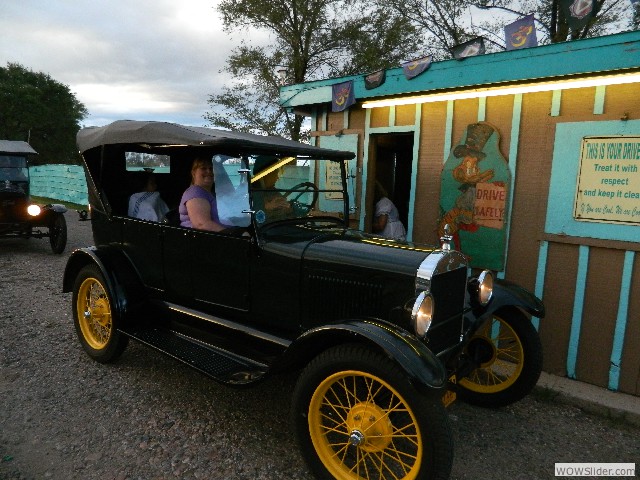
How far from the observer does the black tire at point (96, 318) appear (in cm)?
354

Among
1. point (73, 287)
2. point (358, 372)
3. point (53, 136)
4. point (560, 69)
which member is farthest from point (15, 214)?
point (53, 136)

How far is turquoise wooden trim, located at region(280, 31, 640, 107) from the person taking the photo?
310 cm

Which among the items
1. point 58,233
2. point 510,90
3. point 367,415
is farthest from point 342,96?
point 58,233

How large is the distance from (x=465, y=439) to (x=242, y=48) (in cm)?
1765

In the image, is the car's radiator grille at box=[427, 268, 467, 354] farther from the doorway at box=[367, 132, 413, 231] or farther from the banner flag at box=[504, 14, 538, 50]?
the doorway at box=[367, 132, 413, 231]

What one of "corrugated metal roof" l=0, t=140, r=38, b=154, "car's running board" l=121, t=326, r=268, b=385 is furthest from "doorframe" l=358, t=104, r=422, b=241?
"corrugated metal roof" l=0, t=140, r=38, b=154

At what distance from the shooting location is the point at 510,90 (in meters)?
3.74

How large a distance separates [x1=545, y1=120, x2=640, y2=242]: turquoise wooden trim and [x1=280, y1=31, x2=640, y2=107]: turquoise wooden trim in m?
0.42

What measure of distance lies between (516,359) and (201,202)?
8.53 feet

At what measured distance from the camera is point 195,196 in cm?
319

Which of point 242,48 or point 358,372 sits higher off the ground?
→ point 242,48

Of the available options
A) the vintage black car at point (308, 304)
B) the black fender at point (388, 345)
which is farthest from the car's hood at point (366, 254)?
the black fender at point (388, 345)

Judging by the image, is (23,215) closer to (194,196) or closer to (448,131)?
(194,196)

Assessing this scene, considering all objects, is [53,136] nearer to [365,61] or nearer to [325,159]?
[365,61]
